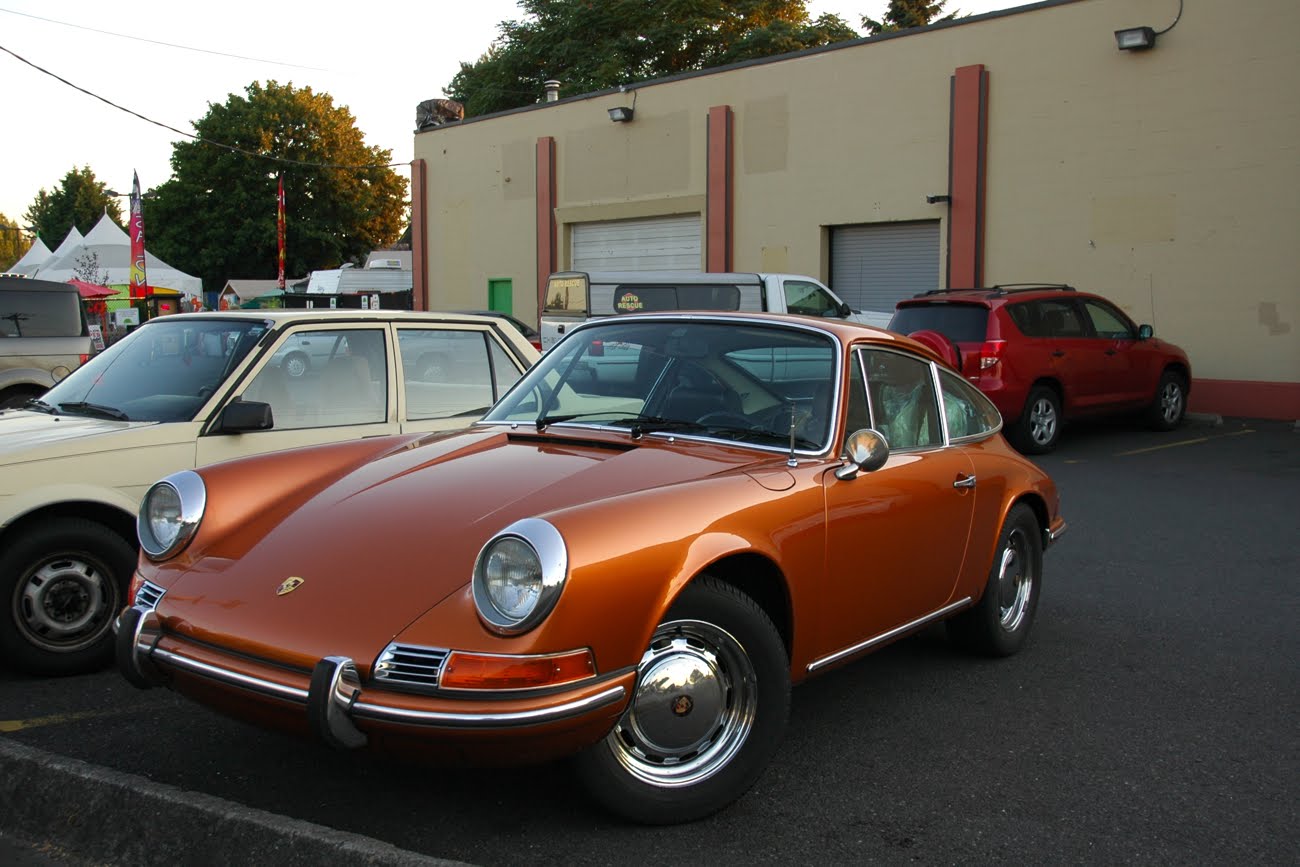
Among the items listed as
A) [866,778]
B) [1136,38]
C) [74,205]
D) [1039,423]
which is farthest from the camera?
[74,205]

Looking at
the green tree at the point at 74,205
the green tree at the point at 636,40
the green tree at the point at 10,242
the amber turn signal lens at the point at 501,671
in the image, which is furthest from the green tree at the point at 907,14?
the green tree at the point at 10,242

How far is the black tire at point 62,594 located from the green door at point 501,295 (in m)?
22.0

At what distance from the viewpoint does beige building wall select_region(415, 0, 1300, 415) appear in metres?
14.9

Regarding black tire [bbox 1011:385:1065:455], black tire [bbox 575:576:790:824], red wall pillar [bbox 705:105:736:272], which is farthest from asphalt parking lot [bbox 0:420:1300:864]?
red wall pillar [bbox 705:105:736:272]

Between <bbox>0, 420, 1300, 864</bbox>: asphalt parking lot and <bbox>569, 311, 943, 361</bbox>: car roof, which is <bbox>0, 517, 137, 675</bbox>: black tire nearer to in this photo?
<bbox>0, 420, 1300, 864</bbox>: asphalt parking lot

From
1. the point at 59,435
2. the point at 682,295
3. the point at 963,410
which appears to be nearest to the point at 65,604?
the point at 59,435

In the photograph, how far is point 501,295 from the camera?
2695 cm

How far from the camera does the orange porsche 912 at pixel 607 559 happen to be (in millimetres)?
2803

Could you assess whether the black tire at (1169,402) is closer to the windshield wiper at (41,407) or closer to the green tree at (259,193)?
the windshield wiper at (41,407)

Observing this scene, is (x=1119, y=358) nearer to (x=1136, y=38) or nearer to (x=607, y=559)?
(x=1136, y=38)

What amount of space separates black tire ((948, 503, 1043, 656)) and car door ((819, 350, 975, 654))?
41cm

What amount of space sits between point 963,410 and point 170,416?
3.55m

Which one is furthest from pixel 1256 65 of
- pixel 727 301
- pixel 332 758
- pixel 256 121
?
pixel 256 121

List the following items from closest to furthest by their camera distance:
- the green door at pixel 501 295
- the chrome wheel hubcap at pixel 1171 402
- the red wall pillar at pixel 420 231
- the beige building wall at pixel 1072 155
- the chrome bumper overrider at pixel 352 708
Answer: the chrome bumper overrider at pixel 352 708 < the chrome wheel hubcap at pixel 1171 402 < the beige building wall at pixel 1072 155 < the green door at pixel 501 295 < the red wall pillar at pixel 420 231
